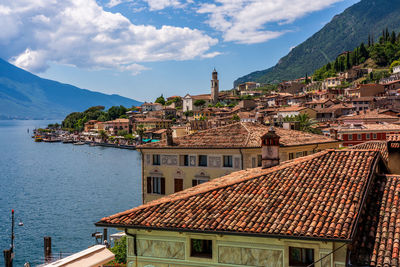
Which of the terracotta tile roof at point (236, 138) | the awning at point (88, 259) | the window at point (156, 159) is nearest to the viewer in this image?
the awning at point (88, 259)

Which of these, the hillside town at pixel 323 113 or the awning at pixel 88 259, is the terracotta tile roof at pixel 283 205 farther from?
the hillside town at pixel 323 113

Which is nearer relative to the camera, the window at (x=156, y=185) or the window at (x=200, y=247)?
the window at (x=200, y=247)

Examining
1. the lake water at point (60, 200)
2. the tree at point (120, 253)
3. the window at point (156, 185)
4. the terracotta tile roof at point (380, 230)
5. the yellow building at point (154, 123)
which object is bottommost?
the lake water at point (60, 200)

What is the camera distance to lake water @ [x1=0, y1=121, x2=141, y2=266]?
38.1 m

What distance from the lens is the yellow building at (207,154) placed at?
2439 cm

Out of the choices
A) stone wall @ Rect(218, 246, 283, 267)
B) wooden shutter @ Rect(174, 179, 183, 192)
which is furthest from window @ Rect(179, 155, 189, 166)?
stone wall @ Rect(218, 246, 283, 267)

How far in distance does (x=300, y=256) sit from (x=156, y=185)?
18.6 metres

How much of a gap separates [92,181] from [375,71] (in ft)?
408

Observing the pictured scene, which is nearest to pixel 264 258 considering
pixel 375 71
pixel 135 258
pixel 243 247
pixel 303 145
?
pixel 243 247

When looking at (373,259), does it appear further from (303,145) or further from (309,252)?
(303,145)

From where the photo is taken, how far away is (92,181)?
259 ft

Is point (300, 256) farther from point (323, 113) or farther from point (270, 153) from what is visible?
point (323, 113)

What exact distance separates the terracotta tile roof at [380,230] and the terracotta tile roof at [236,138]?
13.1m

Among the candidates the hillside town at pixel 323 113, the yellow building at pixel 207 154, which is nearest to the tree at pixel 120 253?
the yellow building at pixel 207 154
